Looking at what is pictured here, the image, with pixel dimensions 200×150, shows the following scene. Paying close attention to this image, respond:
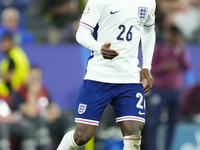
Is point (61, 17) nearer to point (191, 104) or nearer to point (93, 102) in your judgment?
point (191, 104)

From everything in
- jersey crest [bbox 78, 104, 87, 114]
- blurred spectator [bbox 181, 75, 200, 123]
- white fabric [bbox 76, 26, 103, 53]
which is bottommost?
blurred spectator [bbox 181, 75, 200, 123]

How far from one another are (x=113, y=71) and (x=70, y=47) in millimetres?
4632

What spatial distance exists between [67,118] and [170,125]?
1.87m

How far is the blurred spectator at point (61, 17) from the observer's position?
972 centimetres

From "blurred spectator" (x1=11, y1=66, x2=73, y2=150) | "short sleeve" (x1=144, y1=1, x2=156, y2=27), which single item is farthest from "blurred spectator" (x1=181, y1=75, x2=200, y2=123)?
"short sleeve" (x1=144, y1=1, x2=156, y2=27)

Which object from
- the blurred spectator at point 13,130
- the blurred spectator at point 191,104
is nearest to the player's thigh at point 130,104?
the blurred spectator at point 13,130

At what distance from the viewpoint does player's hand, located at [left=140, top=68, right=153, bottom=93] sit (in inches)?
198

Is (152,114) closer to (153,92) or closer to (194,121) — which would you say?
(153,92)

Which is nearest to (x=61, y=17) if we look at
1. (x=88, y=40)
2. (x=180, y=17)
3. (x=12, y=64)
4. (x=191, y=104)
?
(x=12, y=64)

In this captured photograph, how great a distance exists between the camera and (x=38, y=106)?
8250 millimetres

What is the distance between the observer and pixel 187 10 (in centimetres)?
1063

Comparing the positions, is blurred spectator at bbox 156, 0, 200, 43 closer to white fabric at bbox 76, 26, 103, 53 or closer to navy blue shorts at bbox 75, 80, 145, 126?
navy blue shorts at bbox 75, 80, 145, 126

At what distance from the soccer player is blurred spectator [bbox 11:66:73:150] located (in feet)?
9.94

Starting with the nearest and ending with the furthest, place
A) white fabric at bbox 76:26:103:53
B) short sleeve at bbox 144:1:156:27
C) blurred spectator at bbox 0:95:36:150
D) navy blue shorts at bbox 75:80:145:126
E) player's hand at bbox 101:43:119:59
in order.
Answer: player's hand at bbox 101:43:119:59 → white fabric at bbox 76:26:103:53 → navy blue shorts at bbox 75:80:145:126 → short sleeve at bbox 144:1:156:27 → blurred spectator at bbox 0:95:36:150
